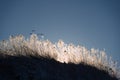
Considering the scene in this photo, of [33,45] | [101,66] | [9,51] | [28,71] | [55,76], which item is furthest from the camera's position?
[101,66]

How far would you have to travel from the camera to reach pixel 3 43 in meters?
11.3

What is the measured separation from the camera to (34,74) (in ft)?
30.7

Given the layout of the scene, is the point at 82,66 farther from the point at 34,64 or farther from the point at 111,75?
the point at 34,64

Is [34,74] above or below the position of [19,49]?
below

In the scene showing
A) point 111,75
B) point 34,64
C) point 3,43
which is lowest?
point 111,75

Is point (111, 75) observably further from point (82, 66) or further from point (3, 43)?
point (3, 43)

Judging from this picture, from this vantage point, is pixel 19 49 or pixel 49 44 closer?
pixel 19 49

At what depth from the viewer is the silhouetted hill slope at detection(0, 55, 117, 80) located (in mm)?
9021

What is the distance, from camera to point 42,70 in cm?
986

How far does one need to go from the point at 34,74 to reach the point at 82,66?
3231 mm

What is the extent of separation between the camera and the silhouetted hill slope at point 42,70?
29.6 ft

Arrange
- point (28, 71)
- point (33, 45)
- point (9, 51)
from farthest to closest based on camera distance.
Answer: point (33, 45) → point (9, 51) → point (28, 71)

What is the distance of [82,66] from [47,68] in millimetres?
2289

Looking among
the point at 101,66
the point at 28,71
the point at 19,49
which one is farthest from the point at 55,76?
the point at 101,66
